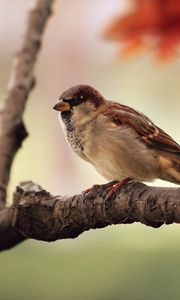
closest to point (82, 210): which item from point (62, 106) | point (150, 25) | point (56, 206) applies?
point (56, 206)

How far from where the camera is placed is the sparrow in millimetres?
1270

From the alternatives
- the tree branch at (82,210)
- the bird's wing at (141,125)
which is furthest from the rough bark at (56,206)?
the bird's wing at (141,125)

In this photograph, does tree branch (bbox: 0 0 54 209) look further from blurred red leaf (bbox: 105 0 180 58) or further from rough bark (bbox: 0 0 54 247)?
blurred red leaf (bbox: 105 0 180 58)

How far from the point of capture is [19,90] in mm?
1299

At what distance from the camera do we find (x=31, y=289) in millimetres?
1862

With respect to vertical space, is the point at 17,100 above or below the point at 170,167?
above

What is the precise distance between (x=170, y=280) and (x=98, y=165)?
23.1 inches

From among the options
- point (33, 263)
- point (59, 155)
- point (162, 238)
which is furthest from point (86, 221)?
point (59, 155)

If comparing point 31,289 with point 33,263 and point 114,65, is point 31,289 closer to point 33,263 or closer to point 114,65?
point 33,263

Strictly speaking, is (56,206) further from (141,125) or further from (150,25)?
(150,25)

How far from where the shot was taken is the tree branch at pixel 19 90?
1.21m

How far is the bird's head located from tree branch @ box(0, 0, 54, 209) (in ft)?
0.24

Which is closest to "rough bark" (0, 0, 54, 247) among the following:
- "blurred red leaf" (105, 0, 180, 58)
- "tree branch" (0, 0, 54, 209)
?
"tree branch" (0, 0, 54, 209)

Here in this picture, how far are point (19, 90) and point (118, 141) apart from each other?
182mm
